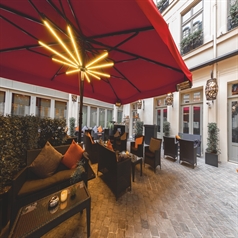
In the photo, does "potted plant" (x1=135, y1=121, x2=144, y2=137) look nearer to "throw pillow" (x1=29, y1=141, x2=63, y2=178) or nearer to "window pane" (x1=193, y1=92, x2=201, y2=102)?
"window pane" (x1=193, y1=92, x2=201, y2=102)

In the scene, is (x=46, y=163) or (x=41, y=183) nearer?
(x=41, y=183)

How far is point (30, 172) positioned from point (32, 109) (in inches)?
226

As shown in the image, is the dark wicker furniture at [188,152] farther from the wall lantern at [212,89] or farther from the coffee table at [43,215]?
the coffee table at [43,215]

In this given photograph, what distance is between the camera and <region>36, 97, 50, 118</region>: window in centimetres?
637

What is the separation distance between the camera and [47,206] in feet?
3.95

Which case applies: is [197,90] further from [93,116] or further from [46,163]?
[93,116]

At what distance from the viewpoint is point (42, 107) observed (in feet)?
21.5

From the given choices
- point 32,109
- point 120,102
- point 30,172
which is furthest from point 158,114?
point 32,109

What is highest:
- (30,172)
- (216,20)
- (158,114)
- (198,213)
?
(216,20)

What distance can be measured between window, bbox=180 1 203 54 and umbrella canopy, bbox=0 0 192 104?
4.13m

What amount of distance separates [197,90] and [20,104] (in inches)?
356

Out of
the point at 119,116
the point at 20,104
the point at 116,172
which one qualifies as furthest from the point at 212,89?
the point at 20,104

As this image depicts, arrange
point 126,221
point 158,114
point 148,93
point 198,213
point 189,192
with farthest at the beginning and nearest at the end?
point 158,114 → point 148,93 → point 189,192 → point 198,213 → point 126,221

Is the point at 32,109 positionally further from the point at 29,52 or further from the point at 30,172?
the point at 30,172
